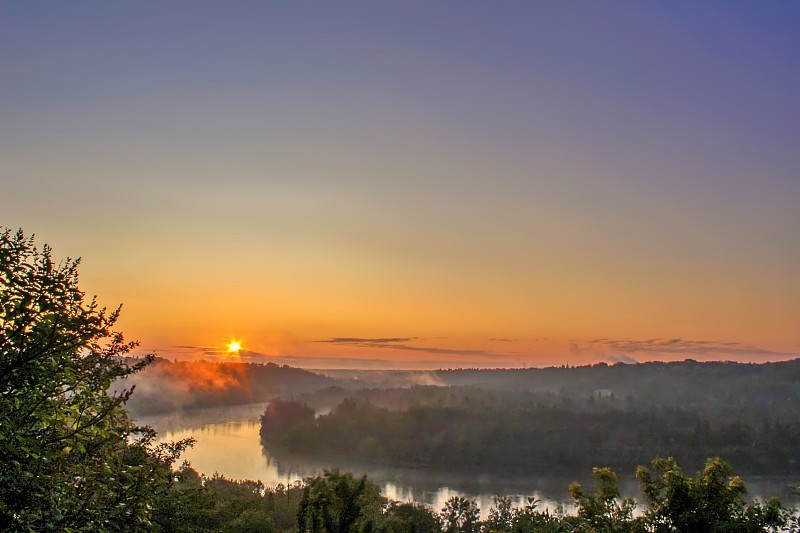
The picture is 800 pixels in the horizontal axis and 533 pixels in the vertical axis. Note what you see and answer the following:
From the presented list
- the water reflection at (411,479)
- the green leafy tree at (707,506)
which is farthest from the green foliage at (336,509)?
the water reflection at (411,479)

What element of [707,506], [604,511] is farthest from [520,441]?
[707,506]

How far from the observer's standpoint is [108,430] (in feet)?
42.7

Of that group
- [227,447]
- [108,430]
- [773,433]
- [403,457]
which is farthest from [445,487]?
[108,430]

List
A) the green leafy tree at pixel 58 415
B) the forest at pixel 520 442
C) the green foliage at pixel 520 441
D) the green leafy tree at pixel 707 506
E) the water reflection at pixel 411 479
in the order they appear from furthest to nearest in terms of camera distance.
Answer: the forest at pixel 520 442
the green foliage at pixel 520 441
the water reflection at pixel 411 479
the green leafy tree at pixel 707 506
the green leafy tree at pixel 58 415

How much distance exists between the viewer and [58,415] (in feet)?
37.3

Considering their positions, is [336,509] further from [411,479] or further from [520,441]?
[520,441]

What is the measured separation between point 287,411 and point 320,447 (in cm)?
2015

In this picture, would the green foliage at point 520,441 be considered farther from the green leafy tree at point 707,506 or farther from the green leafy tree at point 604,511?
the green leafy tree at point 707,506

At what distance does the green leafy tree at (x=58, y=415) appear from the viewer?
10508 mm

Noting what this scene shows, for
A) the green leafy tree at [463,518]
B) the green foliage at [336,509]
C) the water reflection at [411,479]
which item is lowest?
the water reflection at [411,479]

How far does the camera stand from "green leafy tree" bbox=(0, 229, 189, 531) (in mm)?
10508

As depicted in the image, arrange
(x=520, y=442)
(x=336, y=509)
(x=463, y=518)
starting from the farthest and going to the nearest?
(x=520, y=442)
(x=463, y=518)
(x=336, y=509)

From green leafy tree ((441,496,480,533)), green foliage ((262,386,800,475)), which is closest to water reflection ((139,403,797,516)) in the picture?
green foliage ((262,386,800,475))

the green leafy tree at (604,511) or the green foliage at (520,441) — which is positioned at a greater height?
the green leafy tree at (604,511)
